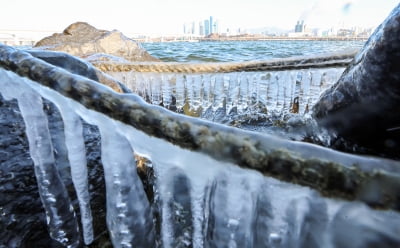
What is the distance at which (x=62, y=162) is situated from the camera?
1675 mm

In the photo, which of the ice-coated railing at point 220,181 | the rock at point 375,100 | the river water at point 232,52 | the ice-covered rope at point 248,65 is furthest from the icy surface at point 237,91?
the ice-coated railing at point 220,181

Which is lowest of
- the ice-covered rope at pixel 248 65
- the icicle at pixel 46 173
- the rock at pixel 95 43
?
the icicle at pixel 46 173

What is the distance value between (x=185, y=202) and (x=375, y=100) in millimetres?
788

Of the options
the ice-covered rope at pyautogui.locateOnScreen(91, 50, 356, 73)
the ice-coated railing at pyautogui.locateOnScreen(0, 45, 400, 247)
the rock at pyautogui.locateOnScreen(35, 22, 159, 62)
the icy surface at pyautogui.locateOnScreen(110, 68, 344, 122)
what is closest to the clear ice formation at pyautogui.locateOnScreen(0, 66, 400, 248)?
the ice-coated railing at pyautogui.locateOnScreen(0, 45, 400, 247)

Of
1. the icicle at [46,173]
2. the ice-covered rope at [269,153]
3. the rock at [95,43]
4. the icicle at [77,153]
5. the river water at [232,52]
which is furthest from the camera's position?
the river water at [232,52]

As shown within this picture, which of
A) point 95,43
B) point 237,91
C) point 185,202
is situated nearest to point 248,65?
point 237,91

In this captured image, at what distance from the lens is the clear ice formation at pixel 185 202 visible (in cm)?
57

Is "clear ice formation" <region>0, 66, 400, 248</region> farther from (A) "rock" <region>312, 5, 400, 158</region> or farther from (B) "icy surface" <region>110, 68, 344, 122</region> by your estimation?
(B) "icy surface" <region>110, 68, 344, 122</region>

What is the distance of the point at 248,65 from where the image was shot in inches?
144

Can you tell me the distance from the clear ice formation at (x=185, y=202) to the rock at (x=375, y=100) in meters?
0.57

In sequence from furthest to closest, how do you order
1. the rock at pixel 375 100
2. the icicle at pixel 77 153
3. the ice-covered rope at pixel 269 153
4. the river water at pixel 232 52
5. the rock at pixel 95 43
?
the river water at pixel 232 52 < the rock at pixel 95 43 < the icicle at pixel 77 153 < the rock at pixel 375 100 < the ice-covered rope at pixel 269 153

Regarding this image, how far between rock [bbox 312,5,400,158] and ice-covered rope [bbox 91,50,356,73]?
227 centimetres

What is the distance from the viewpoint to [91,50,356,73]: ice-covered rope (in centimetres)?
335

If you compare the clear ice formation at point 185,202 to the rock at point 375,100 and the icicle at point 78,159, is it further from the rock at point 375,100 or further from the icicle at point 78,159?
the rock at point 375,100
